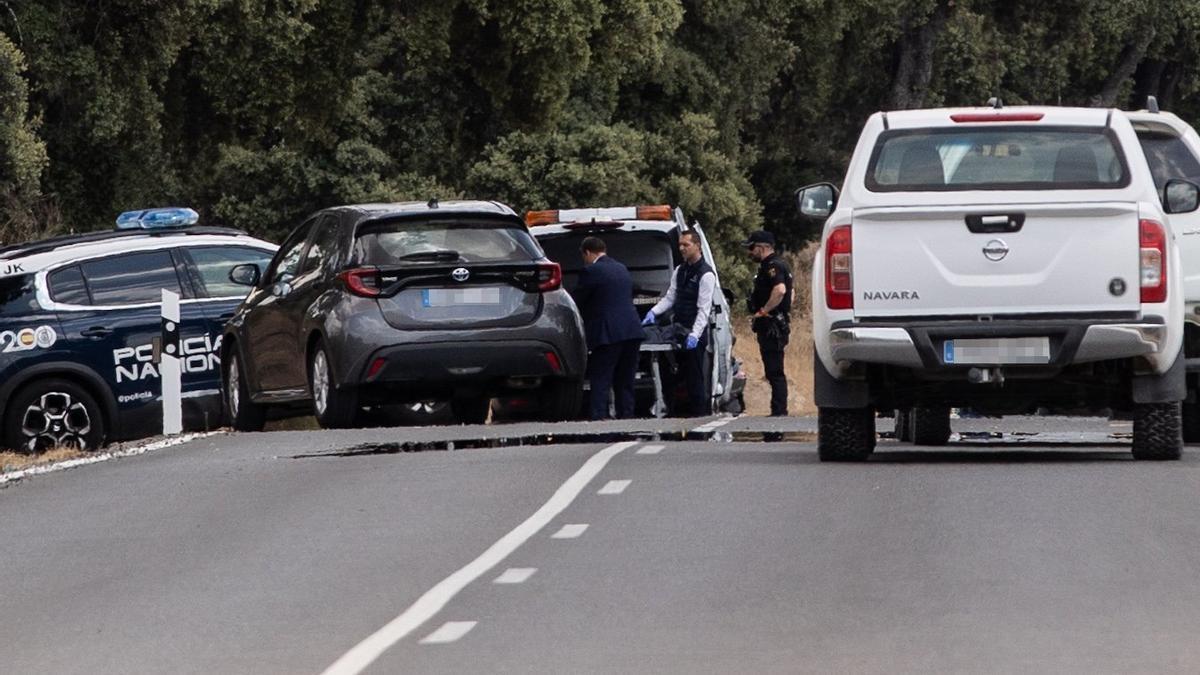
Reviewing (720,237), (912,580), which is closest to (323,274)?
(912,580)

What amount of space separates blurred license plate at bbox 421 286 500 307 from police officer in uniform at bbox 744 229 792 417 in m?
5.16

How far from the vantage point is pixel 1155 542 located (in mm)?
11117

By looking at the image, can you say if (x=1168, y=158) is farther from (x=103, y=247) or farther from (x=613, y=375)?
(x=103, y=247)

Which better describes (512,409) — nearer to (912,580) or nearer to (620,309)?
Answer: (620,309)

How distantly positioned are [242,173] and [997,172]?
30320mm

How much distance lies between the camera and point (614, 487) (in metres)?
13.7

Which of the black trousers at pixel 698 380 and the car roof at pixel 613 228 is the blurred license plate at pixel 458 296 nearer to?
the car roof at pixel 613 228

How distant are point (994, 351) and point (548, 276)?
5.39 metres

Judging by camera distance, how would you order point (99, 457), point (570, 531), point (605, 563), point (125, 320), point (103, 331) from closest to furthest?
point (605, 563) < point (570, 531) < point (99, 457) < point (103, 331) < point (125, 320)

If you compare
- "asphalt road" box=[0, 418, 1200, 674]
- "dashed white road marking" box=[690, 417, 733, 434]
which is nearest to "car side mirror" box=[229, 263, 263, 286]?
"dashed white road marking" box=[690, 417, 733, 434]

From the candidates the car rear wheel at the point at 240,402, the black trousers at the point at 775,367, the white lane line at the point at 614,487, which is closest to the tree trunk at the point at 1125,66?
the black trousers at the point at 775,367

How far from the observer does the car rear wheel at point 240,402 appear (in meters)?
20.2

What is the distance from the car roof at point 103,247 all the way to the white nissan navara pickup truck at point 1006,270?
325 inches

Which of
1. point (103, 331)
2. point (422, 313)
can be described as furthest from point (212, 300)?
point (422, 313)
